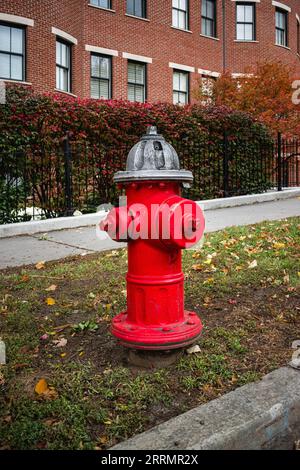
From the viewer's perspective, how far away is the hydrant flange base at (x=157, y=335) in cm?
230

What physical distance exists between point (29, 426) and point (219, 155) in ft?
30.4

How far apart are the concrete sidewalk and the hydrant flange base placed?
2276mm

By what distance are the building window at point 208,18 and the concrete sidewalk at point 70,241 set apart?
15855mm

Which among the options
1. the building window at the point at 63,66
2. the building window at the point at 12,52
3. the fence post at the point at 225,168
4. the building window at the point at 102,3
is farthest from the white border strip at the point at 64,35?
the fence post at the point at 225,168

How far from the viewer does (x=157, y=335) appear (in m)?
2.32

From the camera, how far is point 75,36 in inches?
682

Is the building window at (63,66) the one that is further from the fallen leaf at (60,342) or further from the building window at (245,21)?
the fallen leaf at (60,342)

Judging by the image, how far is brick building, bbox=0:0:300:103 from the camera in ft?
51.2

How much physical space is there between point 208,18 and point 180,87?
4.03 metres

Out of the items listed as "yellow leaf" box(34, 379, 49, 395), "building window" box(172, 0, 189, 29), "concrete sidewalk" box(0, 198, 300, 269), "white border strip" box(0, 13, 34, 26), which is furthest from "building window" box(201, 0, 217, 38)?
"yellow leaf" box(34, 379, 49, 395)

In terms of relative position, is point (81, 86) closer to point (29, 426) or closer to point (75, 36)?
point (75, 36)

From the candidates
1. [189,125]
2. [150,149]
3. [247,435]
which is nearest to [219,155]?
→ [189,125]

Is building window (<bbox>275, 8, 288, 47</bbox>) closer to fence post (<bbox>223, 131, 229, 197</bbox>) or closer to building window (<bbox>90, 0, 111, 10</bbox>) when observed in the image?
building window (<bbox>90, 0, 111, 10</bbox>)

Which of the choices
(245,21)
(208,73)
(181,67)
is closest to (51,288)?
(181,67)
